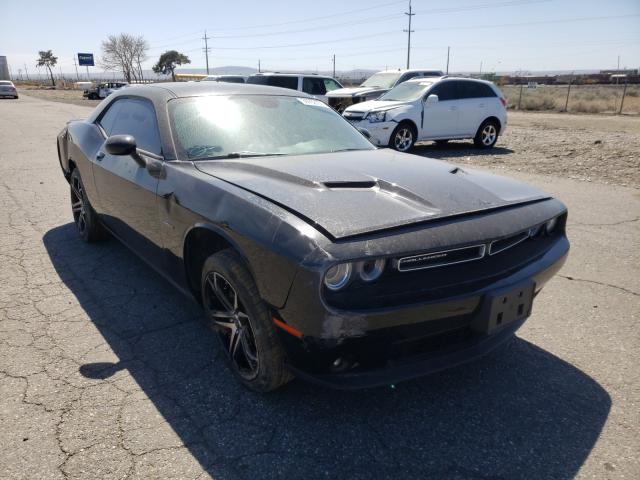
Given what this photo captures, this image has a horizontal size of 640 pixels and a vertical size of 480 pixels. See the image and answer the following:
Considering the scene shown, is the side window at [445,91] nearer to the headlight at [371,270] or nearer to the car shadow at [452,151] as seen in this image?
the car shadow at [452,151]

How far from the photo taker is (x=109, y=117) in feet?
14.1

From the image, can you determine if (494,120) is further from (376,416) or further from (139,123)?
(376,416)

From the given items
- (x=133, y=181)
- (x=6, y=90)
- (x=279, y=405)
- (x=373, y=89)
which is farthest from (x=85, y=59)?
(x=279, y=405)

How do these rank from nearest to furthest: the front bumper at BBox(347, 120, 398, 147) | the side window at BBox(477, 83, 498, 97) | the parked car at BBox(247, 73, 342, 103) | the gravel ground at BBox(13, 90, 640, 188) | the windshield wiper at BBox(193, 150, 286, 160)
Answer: the windshield wiper at BBox(193, 150, 286, 160), the gravel ground at BBox(13, 90, 640, 188), the front bumper at BBox(347, 120, 398, 147), the side window at BBox(477, 83, 498, 97), the parked car at BBox(247, 73, 342, 103)

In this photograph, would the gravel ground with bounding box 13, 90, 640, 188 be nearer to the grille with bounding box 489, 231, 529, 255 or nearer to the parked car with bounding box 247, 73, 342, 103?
the parked car with bounding box 247, 73, 342, 103

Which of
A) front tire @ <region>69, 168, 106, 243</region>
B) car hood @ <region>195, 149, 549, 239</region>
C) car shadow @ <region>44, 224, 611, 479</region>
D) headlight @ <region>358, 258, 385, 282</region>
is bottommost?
car shadow @ <region>44, 224, 611, 479</region>

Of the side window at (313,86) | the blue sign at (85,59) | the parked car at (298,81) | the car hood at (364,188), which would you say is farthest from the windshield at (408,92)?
the blue sign at (85,59)

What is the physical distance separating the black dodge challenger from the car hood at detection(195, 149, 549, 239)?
Result: 0.01m

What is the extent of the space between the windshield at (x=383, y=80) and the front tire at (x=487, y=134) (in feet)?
13.8

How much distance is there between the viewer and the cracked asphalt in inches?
81.4

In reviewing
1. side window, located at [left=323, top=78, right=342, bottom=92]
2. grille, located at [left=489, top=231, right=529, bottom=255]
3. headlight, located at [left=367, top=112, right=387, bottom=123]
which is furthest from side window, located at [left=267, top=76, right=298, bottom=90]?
grille, located at [left=489, top=231, right=529, bottom=255]

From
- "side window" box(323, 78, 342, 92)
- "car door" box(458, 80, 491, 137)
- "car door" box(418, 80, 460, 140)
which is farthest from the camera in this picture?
"side window" box(323, 78, 342, 92)

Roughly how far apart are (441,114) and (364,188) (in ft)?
30.7

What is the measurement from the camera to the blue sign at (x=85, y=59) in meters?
78.6
